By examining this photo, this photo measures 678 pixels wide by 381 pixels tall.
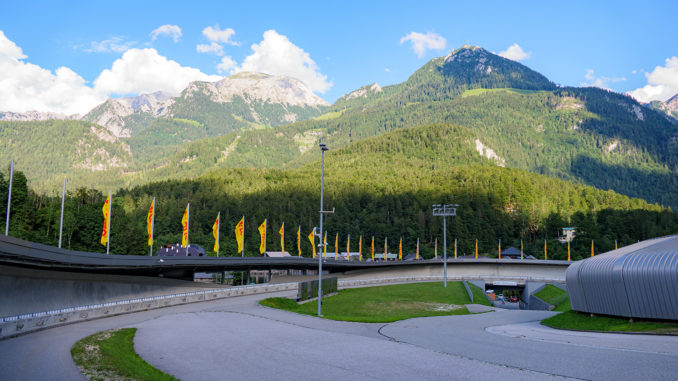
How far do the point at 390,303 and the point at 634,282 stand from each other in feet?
112

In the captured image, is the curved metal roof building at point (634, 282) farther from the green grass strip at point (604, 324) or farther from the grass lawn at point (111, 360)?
the grass lawn at point (111, 360)

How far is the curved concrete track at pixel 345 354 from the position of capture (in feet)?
54.1

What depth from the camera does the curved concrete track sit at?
16.5 m

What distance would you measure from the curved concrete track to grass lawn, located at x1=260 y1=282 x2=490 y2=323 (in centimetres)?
1282

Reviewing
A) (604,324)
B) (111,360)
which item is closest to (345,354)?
(111,360)

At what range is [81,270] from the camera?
40.9 metres

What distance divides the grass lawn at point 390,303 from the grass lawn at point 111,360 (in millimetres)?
18932

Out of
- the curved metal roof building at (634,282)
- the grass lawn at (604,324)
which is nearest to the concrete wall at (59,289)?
the grass lawn at (604,324)

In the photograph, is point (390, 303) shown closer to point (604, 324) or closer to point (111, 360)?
point (604, 324)

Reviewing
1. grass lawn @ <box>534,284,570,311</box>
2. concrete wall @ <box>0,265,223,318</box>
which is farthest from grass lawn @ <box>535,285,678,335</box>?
concrete wall @ <box>0,265,223,318</box>

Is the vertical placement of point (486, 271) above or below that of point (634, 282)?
below

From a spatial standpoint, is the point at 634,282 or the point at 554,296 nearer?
A: the point at 634,282

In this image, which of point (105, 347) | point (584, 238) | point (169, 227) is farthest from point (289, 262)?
point (584, 238)

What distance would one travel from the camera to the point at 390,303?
62.0 meters
